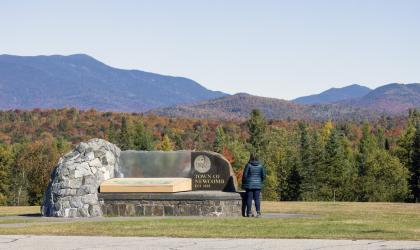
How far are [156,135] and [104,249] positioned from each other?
410ft

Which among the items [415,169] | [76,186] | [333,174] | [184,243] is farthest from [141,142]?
[184,243]

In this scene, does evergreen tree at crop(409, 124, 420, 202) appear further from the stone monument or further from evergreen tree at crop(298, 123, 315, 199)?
the stone monument

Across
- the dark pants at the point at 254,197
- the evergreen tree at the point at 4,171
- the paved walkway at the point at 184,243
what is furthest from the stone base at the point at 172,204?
the evergreen tree at the point at 4,171

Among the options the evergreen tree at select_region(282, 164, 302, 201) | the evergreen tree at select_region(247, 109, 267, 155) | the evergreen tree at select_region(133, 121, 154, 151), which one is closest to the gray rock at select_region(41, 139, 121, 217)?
the evergreen tree at select_region(282, 164, 302, 201)

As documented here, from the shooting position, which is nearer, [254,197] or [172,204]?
[254,197]

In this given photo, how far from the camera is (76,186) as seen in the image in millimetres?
27156

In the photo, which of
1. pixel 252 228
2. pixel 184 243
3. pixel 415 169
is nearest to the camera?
pixel 184 243

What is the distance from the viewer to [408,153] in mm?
91875

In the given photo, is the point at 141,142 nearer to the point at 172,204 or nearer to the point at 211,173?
the point at 211,173

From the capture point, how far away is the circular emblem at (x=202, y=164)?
29.0 meters

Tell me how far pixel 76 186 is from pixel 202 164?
186 inches

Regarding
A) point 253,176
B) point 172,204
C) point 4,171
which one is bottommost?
point 172,204

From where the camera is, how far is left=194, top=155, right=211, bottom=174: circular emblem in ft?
95.0

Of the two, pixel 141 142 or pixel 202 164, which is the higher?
pixel 141 142
